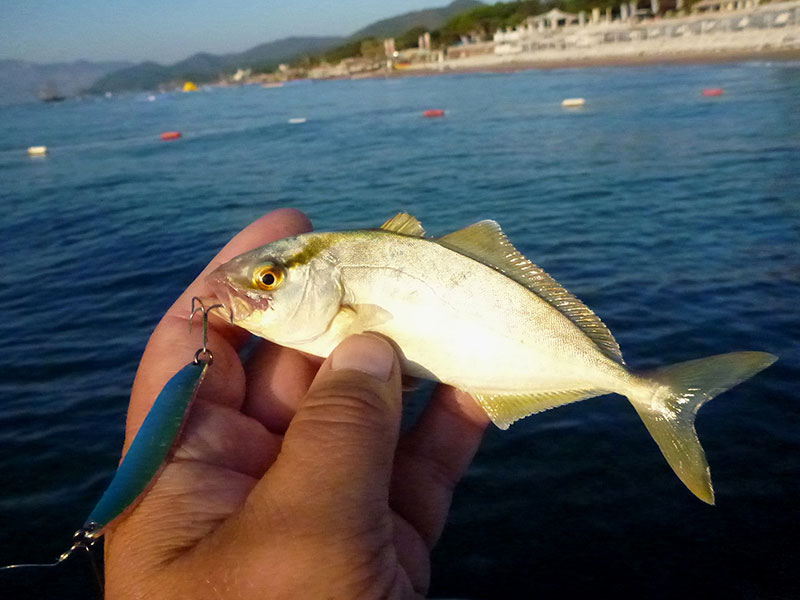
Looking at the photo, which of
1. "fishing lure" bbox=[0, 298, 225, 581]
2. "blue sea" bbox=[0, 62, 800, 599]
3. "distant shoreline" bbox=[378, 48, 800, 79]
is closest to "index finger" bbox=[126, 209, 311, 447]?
"fishing lure" bbox=[0, 298, 225, 581]

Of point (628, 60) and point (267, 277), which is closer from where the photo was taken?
point (267, 277)

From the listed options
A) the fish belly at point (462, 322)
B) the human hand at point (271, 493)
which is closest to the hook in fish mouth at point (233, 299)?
the human hand at point (271, 493)

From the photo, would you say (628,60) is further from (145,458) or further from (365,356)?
(145,458)

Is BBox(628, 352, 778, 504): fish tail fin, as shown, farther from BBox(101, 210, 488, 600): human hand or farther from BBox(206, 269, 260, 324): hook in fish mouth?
BBox(206, 269, 260, 324): hook in fish mouth

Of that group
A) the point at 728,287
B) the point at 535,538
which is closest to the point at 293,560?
the point at 535,538

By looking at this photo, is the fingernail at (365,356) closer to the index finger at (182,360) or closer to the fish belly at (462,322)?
the fish belly at (462,322)

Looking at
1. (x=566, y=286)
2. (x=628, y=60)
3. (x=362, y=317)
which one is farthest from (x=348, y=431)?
(x=628, y=60)
